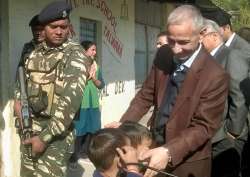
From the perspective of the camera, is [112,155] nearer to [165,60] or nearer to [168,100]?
[168,100]

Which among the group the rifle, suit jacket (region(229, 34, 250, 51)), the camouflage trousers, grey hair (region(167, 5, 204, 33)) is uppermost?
grey hair (region(167, 5, 204, 33))

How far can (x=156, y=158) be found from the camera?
3154 millimetres

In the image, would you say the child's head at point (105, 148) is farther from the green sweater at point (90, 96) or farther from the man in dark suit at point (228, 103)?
the green sweater at point (90, 96)

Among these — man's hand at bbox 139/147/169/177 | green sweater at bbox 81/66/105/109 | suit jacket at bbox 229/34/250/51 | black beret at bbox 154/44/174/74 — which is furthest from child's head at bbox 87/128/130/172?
green sweater at bbox 81/66/105/109

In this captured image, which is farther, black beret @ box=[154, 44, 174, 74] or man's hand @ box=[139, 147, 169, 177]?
black beret @ box=[154, 44, 174, 74]

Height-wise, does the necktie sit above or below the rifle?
above

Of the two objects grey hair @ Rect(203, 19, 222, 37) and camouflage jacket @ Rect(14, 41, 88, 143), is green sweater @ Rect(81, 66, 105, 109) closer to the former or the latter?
camouflage jacket @ Rect(14, 41, 88, 143)

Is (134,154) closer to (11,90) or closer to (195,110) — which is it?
(195,110)

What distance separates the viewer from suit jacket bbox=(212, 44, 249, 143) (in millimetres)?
4938

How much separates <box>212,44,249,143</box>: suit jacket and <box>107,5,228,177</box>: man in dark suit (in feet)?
4.04

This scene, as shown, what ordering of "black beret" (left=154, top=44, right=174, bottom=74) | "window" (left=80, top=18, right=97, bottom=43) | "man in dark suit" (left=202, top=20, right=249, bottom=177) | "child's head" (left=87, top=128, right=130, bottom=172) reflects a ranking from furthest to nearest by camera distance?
"window" (left=80, top=18, right=97, bottom=43) → "man in dark suit" (left=202, top=20, right=249, bottom=177) → "black beret" (left=154, top=44, right=174, bottom=74) → "child's head" (left=87, top=128, right=130, bottom=172)

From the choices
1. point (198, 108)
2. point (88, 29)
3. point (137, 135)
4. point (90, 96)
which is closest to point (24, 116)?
point (198, 108)

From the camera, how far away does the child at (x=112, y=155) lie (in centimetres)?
299

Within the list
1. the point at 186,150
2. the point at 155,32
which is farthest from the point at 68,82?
the point at 155,32
